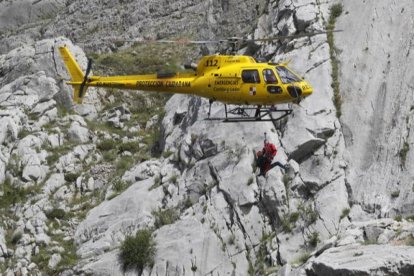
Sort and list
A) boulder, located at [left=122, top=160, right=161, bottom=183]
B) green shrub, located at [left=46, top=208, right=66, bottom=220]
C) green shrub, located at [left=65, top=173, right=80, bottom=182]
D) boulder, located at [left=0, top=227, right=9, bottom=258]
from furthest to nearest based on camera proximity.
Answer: green shrub, located at [left=65, top=173, right=80, bottom=182] → boulder, located at [left=122, top=160, right=161, bottom=183] → green shrub, located at [left=46, top=208, right=66, bottom=220] → boulder, located at [left=0, top=227, right=9, bottom=258]

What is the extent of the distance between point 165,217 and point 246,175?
3.94m

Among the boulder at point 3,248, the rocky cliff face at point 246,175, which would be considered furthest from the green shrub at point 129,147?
the boulder at point 3,248

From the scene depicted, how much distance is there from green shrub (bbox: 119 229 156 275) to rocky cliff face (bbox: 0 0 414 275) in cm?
34

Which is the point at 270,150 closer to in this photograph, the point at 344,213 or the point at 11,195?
the point at 344,213

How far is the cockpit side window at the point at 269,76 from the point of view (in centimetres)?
2238

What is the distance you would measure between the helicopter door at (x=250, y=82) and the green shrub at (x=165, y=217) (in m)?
6.83

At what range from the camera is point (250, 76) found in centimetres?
2270

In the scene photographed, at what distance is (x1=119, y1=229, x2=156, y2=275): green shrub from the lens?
25031 millimetres

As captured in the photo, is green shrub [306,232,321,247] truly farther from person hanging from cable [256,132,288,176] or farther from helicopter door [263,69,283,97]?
helicopter door [263,69,283,97]

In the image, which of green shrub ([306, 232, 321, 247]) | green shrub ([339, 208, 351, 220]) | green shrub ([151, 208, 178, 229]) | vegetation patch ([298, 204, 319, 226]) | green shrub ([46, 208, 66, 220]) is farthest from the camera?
green shrub ([46, 208, 66, 220])

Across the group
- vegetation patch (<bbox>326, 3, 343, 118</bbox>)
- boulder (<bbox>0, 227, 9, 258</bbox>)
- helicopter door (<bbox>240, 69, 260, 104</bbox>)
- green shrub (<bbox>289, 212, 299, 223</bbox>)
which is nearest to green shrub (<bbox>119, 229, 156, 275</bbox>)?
boulder (<bbox>0, 227, 9, 258</bbox>)

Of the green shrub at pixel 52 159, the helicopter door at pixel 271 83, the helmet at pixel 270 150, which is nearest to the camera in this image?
the helicopter door at pixel 271 83

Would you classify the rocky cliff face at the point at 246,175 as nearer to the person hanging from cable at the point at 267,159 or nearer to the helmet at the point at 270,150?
the person hanging from cable at the point at 267,159

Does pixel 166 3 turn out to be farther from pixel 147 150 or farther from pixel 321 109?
pixel 321 109
